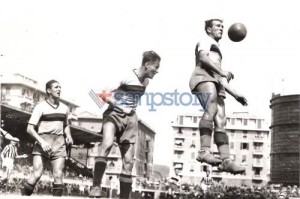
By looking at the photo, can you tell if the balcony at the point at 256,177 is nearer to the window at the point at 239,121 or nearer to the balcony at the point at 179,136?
the window at the point at 239,121

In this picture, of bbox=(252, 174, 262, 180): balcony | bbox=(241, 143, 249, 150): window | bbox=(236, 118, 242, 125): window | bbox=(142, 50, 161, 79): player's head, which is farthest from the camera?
bbox=(241, 143, 249, 150): window

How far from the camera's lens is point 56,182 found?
4.88 meters

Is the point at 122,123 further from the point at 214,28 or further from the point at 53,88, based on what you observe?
the point at 214,28

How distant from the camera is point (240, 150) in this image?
75875mm

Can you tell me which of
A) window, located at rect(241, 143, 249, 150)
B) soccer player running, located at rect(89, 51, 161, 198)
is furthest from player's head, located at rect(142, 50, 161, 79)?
window, located at rect(241, 143, 249, 150)

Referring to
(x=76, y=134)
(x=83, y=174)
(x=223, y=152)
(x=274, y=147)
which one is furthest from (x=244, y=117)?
(x=223, y=152)

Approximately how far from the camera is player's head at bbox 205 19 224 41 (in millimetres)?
5008

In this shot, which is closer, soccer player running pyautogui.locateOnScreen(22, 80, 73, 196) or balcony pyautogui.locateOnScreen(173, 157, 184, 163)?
soccer player running pyautogui.locateOnScreen(22, 80, 73, 196)

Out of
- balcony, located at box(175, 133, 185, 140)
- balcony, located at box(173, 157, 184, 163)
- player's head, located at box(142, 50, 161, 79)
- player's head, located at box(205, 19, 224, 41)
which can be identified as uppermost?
balcony, located at box(175, 133, 185, 140)

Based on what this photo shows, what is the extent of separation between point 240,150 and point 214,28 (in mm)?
72454

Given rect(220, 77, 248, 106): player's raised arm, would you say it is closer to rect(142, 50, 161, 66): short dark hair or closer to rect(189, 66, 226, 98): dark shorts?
rect(189, 66, 226, 98): dark shorts

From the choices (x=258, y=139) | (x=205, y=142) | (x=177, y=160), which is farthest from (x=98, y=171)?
(x=258, y=139)

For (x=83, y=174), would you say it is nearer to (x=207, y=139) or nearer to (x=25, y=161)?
(x=25, y=161)

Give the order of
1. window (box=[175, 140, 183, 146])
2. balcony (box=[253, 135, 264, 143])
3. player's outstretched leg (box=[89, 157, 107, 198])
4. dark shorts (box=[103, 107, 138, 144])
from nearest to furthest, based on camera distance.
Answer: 1. player's outstretched leg (box=[89, 157, 107, 198])
2. dark shorts (box=[103, 107, 138, 144])
3. window (box=[175, 140, 183, 146])
4. balcony (box=[253, 135, 264, 143])
